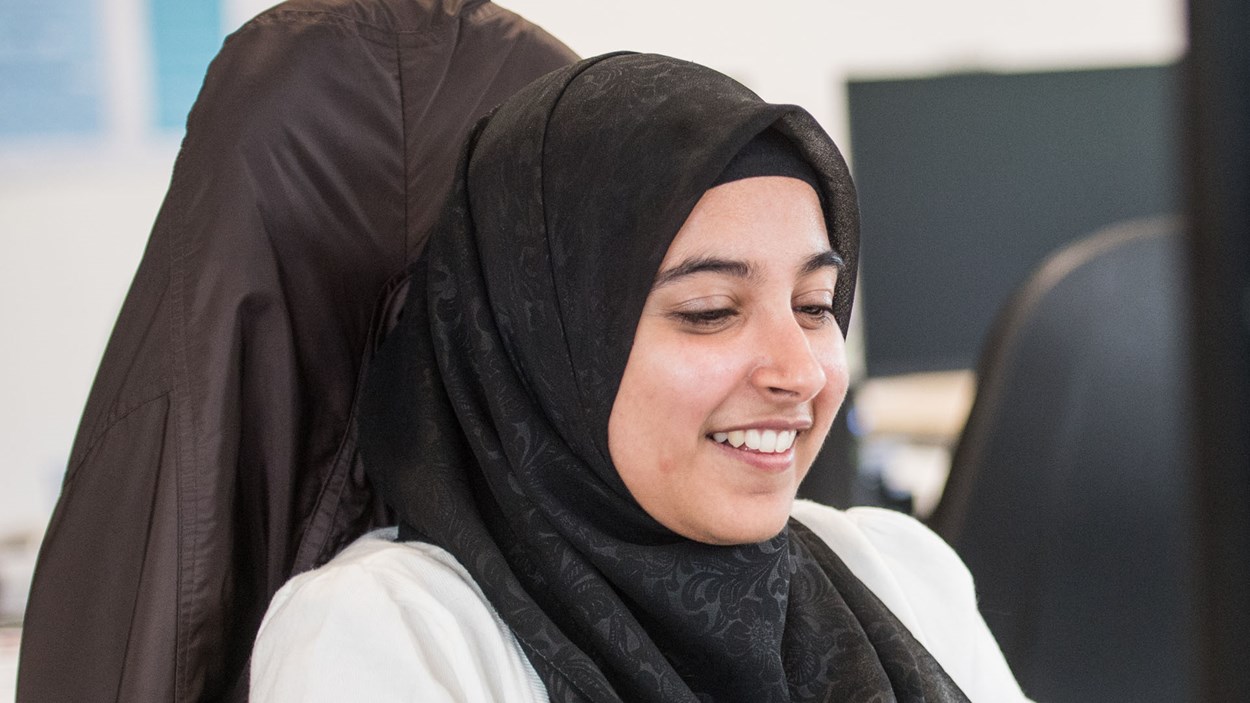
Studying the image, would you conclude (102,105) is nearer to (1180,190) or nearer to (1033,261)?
(1033,261)

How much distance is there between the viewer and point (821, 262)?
1.14m

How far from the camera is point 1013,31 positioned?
4.11m

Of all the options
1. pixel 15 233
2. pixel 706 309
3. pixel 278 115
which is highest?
pixel 278 115

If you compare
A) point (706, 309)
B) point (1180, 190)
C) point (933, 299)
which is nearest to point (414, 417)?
point (706, 309)

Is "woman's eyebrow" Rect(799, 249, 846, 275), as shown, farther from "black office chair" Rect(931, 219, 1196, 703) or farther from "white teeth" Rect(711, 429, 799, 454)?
"black office chair" Rect(931, 219, 1196, 703)

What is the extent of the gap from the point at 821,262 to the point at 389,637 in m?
0.44

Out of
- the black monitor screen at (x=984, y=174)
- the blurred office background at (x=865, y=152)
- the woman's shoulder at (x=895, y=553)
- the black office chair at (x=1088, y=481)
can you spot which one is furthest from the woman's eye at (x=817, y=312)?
the black monitor screen at (x=984, y=174)

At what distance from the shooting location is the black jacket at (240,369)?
113cm

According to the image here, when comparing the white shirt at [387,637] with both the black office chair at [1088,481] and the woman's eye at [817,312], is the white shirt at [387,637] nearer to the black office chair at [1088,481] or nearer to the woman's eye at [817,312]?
the woman's eye at [817,312]

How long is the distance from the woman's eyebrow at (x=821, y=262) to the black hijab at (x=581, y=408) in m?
0.05

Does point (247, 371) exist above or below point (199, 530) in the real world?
above

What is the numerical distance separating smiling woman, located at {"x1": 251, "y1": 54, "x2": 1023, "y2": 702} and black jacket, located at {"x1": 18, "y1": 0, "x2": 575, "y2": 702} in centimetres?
9

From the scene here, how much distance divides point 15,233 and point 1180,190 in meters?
3.35

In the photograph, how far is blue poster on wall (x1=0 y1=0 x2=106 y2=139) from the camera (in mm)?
3293
